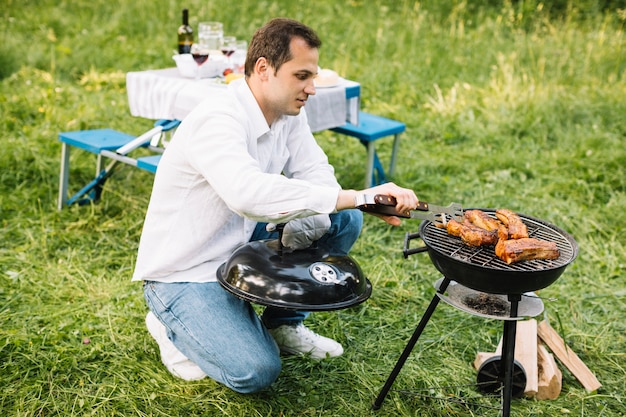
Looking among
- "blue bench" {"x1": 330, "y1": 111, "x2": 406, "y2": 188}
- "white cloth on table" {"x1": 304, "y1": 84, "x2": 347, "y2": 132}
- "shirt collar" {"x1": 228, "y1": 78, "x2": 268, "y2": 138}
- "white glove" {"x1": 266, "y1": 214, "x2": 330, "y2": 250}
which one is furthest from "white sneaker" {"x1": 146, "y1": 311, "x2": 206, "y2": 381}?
"blue bench" {"x1": 330, "y1": 111, "x2": 406, "y2": 188}

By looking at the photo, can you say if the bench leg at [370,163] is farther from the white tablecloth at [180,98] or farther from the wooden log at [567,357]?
the wooden log at [567,357]

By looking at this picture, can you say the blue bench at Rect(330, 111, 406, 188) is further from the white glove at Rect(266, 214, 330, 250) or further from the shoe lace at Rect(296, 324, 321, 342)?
the white glove at Rect(266, 214, 330, 250)

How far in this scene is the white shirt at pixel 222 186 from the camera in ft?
8.93

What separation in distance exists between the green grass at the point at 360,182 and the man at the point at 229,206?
34 cm

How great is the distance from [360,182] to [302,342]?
9.19ft

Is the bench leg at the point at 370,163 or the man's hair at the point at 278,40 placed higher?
the man's hair at the point at 278,40

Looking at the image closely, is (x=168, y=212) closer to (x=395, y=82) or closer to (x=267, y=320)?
(x=267, y=320)

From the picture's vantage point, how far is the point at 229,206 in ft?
9.20

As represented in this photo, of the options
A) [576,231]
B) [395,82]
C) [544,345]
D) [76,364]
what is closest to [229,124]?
[76,364]

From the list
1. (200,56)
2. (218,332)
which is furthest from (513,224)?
(200,56)

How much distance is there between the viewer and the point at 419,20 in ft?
32.9

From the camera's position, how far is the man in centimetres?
274

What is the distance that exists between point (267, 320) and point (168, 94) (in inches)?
78.7

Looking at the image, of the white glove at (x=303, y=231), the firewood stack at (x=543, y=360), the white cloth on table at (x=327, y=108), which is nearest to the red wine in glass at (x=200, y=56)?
the white cloth on table at (x=327, y=108)
